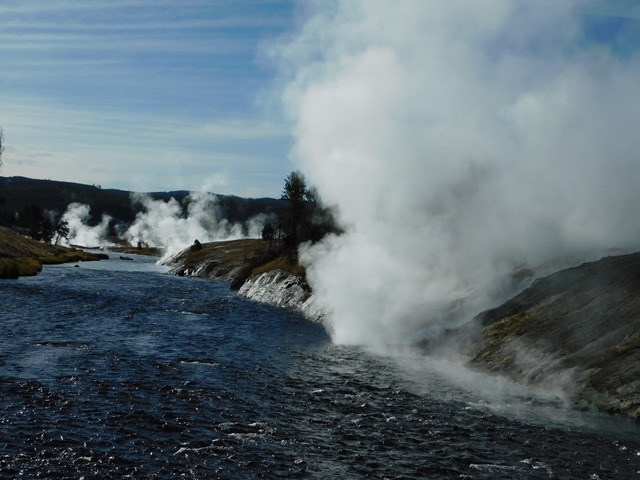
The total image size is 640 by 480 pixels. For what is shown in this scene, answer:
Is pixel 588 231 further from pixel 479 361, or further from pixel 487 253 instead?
pixel 479 361

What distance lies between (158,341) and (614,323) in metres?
31.7

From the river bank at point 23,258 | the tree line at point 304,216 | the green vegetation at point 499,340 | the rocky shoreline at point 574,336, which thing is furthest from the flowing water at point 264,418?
the river bank at point 23,258

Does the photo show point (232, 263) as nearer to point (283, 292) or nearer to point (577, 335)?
point (283, 292)

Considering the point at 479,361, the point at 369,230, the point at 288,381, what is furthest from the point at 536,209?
the point at 288,381

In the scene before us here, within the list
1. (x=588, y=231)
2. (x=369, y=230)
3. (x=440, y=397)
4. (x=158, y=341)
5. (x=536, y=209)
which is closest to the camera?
(x=440, y=397)

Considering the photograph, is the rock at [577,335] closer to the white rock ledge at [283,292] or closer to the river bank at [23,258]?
the white rock ledge at [283,292]

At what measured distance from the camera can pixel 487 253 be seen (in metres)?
51.9

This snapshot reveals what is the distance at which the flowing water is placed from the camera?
21109 mm

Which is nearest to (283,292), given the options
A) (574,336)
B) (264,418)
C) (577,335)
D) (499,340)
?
(499,340)

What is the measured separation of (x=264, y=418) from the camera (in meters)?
26.5

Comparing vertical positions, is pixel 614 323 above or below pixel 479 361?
above

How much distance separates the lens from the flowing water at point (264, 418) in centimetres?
2111

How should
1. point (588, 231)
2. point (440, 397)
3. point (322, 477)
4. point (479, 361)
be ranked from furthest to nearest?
point (588, 231) < point (479, 361) < point (440, 397) < point (322, 477)

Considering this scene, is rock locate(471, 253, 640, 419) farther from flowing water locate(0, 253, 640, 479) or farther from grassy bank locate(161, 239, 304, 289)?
grassy bank locate(161, 239, 304, 289)
